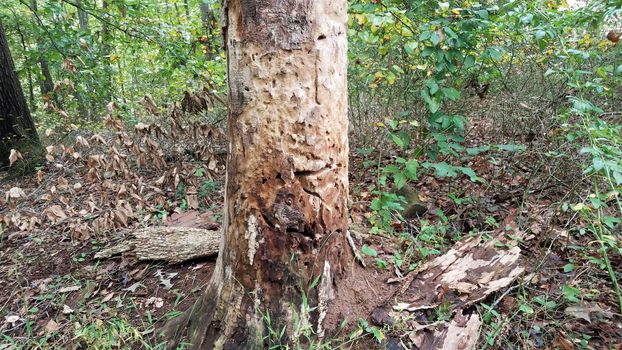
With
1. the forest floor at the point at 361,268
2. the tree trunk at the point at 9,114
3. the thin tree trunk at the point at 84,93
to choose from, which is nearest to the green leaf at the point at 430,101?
the forest floor at the point at 361,268

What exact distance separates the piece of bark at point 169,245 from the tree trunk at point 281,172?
2.87 feet

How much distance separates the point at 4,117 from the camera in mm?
5891

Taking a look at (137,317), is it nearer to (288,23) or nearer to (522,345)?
(288,23)

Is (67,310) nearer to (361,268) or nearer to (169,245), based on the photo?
(169,245)

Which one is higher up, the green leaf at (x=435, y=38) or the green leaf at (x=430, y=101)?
the green leaf at (x=435, y=38)

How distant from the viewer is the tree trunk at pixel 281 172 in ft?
5.91

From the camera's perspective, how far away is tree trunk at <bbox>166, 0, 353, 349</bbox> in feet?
5.91

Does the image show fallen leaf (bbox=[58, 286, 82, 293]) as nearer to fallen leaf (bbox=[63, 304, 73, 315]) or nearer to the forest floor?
the forest floor

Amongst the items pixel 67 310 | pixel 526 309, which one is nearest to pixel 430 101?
pixel 526 309

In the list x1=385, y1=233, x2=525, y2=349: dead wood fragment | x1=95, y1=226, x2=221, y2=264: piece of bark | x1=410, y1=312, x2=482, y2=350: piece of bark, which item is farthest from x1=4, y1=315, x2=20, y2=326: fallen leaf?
x1=410, y1=312, x2=482, y2=350: piece of bark

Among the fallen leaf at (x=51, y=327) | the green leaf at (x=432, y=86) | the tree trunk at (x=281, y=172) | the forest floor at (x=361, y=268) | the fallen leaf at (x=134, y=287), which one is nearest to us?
the tree trunk at (x=281, y=172)

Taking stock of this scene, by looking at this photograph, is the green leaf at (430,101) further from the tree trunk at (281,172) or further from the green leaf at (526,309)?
the green leaf at (526,309)

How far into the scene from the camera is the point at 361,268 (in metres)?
2.34

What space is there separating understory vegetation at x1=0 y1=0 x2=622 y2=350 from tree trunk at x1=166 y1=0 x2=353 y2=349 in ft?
0.56
